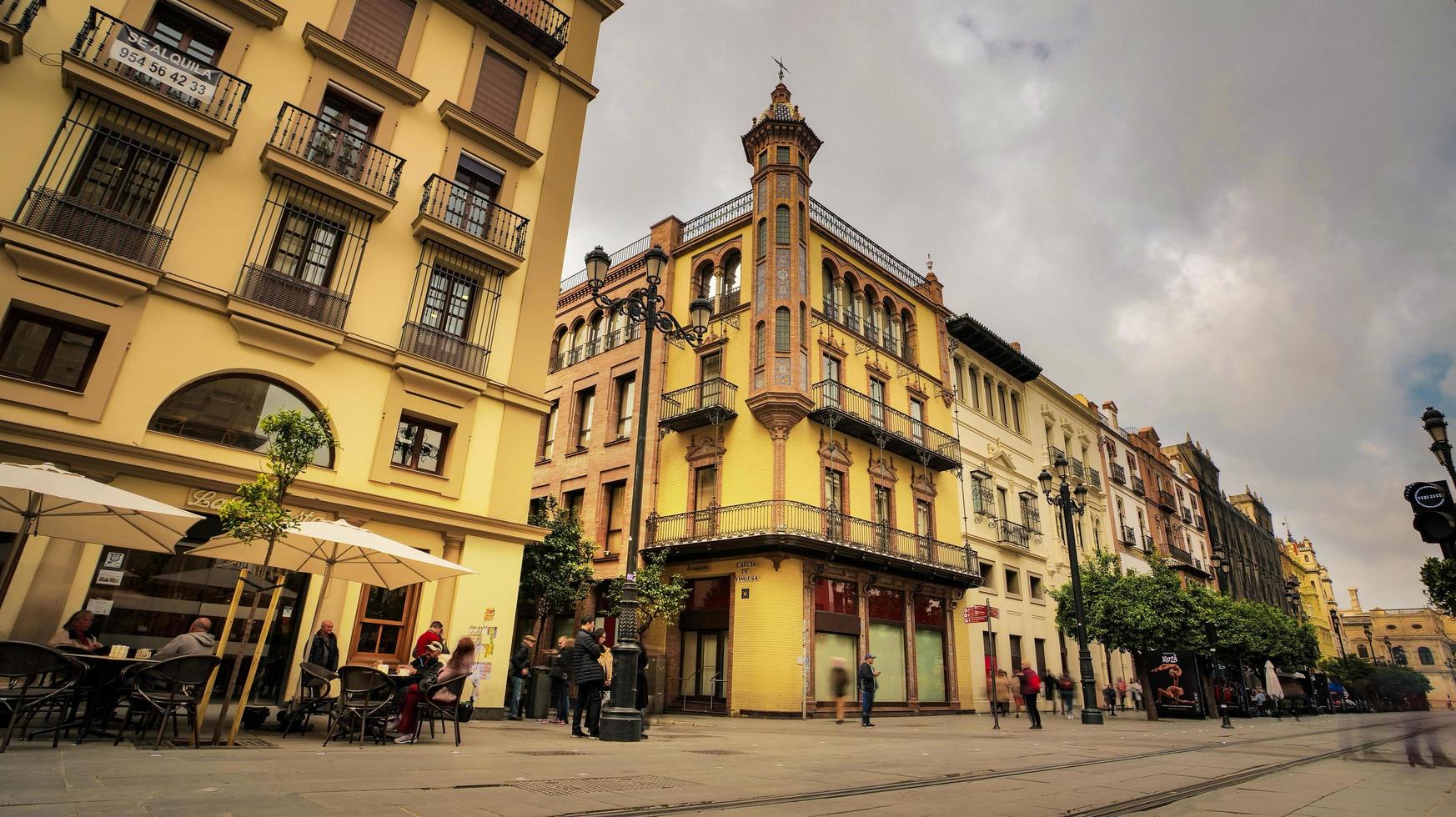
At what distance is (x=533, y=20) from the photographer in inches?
697

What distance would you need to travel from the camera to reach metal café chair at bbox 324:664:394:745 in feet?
26.5

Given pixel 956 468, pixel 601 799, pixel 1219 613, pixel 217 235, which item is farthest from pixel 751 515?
pixel 1219 613

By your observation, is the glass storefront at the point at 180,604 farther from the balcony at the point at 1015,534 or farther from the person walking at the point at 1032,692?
the balcony at the point at 1015,534

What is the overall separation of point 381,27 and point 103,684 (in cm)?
1342

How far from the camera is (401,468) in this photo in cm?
1331

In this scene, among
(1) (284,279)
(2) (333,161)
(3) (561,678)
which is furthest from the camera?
(3) (561,678)

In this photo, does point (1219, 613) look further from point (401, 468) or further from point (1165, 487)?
point (401, 468)

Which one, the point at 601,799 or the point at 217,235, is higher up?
the point at 217,235

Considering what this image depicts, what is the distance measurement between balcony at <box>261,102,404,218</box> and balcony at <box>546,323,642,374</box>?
12569 mm

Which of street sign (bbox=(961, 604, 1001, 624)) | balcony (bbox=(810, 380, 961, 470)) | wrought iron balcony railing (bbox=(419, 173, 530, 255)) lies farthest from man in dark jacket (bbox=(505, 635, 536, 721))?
balcony (bbox=(810, 380, 961, 470))

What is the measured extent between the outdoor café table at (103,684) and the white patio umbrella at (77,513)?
1147 millimetres

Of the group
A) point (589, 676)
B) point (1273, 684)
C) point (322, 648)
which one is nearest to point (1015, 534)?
point (589, 676)

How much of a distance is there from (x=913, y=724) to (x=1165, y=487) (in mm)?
37041

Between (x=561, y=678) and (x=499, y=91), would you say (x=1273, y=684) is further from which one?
(x=499, y=91)
